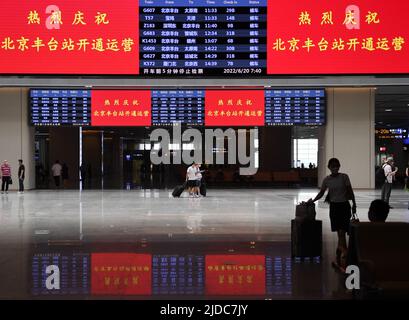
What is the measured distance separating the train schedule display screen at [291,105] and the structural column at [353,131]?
93 cm

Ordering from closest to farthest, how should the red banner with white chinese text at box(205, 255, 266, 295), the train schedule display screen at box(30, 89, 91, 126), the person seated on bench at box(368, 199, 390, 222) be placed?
the person seated on bench at box(368, 199, 390, 222), the red banner with white chinese text at box(205, 255, 266, 295), the train schedule display screen at box(30, 89, 91, 126)

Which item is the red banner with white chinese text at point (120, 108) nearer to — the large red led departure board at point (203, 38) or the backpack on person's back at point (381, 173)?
the large red led departure board at point (203, 38)

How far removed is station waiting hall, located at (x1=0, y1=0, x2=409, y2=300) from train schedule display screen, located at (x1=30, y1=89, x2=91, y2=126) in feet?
0.20

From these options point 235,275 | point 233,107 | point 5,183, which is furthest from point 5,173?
point 235,275

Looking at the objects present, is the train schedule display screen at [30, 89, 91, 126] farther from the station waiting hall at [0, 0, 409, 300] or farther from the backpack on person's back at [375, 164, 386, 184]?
the backpack on person's back at [375, 164, 386, 184]

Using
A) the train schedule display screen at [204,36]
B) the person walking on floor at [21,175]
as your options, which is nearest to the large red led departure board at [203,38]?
the train schedule display screen at [204,36]

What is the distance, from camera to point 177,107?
24672 millimetres

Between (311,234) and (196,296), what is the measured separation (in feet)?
9.23

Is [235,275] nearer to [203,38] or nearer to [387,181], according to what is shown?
[387,181]

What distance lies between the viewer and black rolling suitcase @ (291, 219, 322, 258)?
28.1 feet

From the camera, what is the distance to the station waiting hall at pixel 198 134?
7.13 m

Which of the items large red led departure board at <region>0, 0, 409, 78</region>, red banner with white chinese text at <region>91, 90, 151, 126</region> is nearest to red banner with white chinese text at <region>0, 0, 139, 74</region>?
large red led departure board at <region>0, 0, 409, 78</region>
